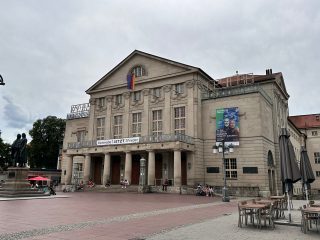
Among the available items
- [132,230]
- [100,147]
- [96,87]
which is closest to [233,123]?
[100,147]

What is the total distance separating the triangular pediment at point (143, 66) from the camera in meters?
42.8

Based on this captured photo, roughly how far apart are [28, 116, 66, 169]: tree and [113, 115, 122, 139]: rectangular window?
110 ft

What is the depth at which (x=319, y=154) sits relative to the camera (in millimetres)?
68188

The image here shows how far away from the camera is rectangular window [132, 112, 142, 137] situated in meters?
44.6

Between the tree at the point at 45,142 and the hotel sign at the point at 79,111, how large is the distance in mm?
22290

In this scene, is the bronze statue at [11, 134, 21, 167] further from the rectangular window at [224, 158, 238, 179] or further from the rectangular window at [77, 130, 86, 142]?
the rectangular window at [77, 130, 86, 142]

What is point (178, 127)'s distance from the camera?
41.3m

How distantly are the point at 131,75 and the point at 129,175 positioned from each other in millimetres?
15608

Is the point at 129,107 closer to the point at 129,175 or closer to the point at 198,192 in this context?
the point at 129,175

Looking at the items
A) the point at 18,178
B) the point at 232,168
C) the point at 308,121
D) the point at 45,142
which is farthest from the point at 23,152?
the point at 308,121

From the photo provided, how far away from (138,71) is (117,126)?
9.39m

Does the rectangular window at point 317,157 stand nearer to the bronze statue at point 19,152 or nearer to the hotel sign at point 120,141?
A: the hotel sign at point 120,141

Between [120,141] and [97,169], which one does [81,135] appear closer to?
[97,169]

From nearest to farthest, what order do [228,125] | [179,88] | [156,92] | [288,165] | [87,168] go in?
[288,165], [228,125], [179,88], [87,168], [156,92]
